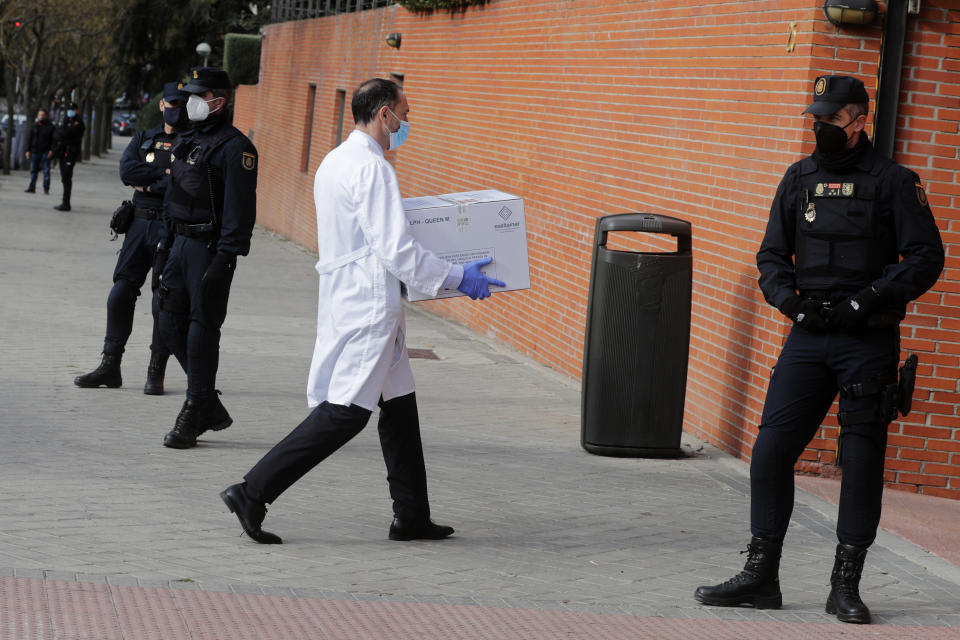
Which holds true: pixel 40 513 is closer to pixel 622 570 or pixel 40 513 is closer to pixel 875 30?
pixel 622 570

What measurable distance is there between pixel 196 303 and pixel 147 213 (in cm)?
164

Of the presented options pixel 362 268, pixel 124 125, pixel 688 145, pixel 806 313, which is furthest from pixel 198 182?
pixel 124 125

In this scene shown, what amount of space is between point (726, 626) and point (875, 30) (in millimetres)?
3754

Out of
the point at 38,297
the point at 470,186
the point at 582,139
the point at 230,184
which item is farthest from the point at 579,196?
the point at 38,297

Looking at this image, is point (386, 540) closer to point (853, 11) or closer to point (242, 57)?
point (853, 11)

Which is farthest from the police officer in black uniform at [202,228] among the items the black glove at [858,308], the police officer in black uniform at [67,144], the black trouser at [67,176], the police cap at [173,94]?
the police officer in black uniform at [67,144]

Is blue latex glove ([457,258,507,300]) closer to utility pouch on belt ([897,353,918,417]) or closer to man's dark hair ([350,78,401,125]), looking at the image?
man's dark hair ([350,78,401,125])

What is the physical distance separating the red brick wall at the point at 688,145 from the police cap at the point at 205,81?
3.06 metres

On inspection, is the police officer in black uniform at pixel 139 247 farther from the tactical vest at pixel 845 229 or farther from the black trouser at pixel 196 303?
the tactical vest at pixel 845 229

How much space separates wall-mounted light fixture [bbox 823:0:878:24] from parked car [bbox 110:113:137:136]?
3666 inches

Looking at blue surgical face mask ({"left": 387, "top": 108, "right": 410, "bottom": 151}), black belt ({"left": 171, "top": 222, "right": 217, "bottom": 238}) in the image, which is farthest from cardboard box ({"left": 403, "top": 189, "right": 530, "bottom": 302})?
black belt ({"left": 171, "top": 222, "right": 217, "bottom": 238})

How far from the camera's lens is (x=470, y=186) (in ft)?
47.1

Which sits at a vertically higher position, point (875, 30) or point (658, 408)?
point (875, 30)

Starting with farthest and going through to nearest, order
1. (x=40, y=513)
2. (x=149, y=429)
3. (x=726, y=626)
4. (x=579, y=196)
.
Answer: (x=579, y=196) < (x=149, y=429) < (x=40, y=513) < (x=726, y=626)
